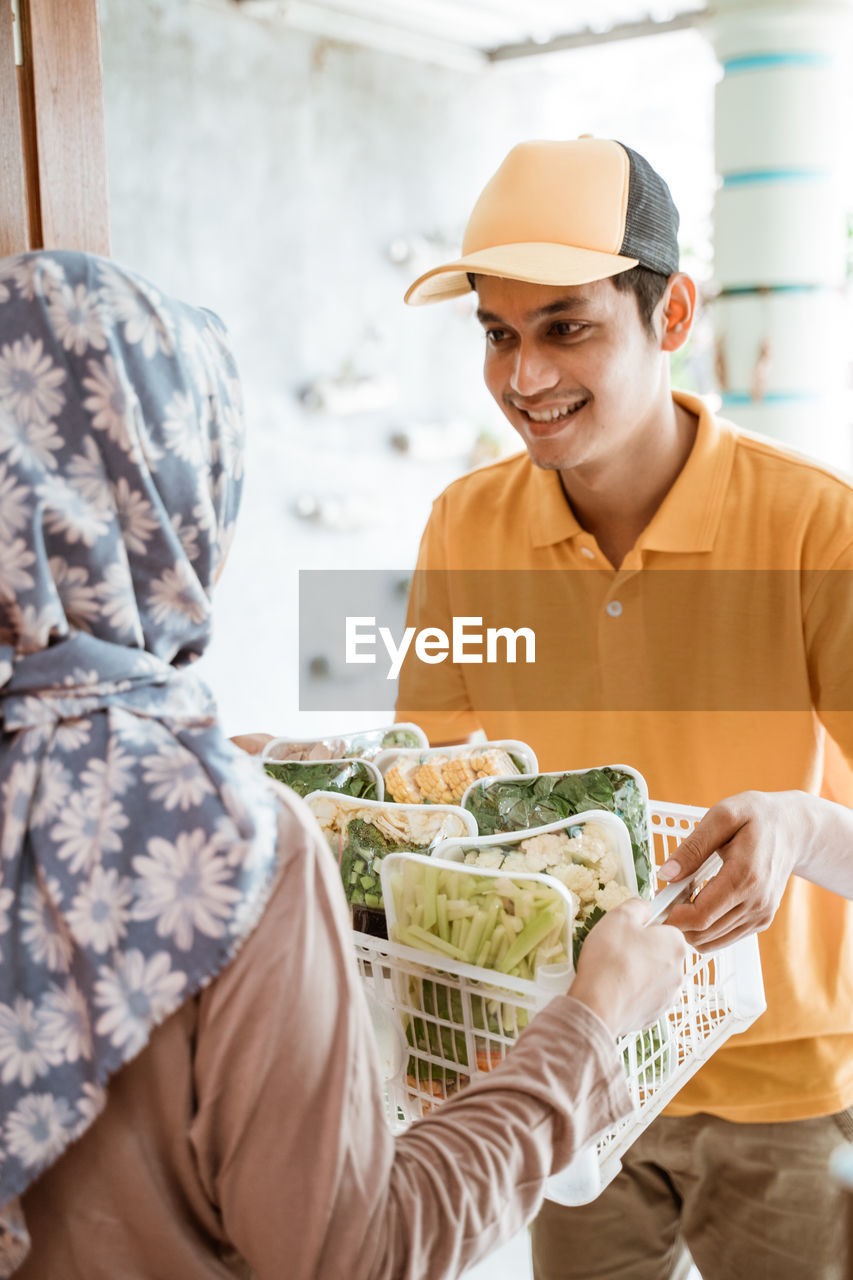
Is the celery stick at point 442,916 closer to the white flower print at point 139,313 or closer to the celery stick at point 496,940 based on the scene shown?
the celery stick at point 496,940

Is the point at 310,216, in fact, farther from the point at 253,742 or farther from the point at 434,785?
the point at 434,785

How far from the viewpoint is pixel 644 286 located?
1599 millimetres

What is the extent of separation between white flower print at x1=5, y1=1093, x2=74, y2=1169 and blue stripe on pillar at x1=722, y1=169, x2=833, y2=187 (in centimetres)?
348

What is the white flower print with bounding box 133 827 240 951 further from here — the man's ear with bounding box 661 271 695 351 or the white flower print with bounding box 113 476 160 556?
the man's ear with bounding box 661 271 695 351


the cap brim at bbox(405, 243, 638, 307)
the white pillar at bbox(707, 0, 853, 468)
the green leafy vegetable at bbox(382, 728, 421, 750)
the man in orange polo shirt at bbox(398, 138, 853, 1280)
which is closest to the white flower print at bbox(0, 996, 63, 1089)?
the green leafy vegetable at bbox(382, 728, 421, 750)

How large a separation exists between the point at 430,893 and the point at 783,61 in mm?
3267

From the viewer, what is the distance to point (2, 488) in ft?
2.39

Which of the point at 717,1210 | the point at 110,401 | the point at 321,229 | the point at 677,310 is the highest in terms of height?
the point at 321,229

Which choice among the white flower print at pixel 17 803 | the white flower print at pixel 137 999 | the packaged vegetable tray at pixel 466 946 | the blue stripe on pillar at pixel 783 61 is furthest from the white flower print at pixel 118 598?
the blue stripe on pillar at pixel 783 61

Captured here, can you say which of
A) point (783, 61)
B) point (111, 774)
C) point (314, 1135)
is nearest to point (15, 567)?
point (111, 774)

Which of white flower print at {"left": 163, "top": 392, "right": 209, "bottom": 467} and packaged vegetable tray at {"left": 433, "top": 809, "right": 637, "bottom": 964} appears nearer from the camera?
white flower print at {"left": 163, "top": 392, "right": 209, "bottom": 467}

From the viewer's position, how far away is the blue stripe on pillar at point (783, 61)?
3467 millimetres

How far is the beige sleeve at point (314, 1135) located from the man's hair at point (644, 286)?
3.43ft

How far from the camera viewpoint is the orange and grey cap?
1.47 m
